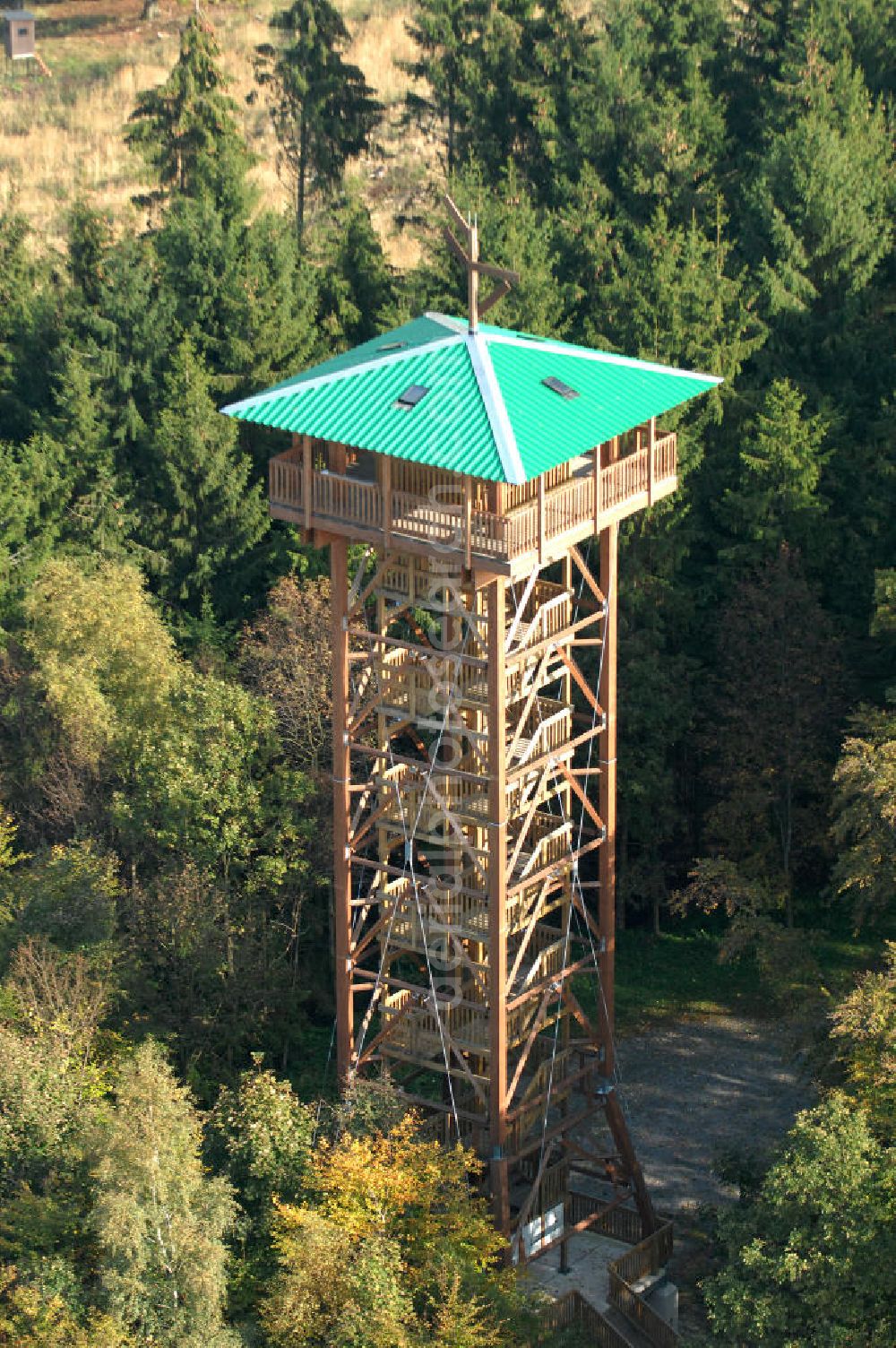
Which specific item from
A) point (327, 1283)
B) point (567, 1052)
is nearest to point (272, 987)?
point (567, 1052)

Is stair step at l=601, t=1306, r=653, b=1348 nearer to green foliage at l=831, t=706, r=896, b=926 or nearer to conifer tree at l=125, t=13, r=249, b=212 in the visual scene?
green foliage at l=831, t=706, r=896, b=926

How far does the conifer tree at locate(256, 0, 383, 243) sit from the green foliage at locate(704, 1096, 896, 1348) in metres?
46.5

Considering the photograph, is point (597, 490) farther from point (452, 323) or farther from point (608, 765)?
point (608, 765)

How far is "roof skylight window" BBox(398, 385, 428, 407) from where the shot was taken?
3734cm

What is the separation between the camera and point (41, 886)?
152ft

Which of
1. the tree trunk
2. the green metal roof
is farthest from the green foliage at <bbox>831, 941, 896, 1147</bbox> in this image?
the tree trunk

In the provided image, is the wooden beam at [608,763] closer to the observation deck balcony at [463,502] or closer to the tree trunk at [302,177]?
the observation deck balcony at [463,502]

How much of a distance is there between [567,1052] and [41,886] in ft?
38.6

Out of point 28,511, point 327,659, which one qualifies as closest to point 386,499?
point 327,659

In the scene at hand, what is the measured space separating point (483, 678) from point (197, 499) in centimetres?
2260

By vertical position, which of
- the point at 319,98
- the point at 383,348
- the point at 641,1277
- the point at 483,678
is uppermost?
the point at 383,348

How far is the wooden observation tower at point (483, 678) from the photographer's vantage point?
37188 millimetres

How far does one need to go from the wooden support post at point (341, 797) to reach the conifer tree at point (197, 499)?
19.9m

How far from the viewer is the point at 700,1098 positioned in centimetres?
4838
